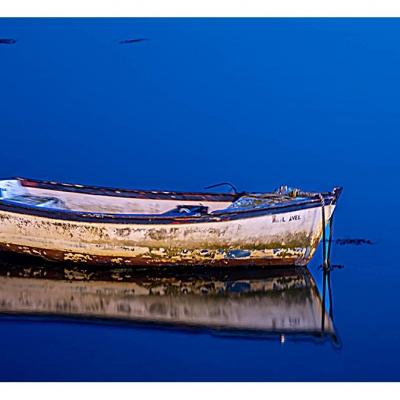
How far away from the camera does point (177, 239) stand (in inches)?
408

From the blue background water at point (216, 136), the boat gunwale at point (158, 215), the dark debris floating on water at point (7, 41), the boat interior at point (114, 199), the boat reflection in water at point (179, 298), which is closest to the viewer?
the blue background water at point (216, 136)

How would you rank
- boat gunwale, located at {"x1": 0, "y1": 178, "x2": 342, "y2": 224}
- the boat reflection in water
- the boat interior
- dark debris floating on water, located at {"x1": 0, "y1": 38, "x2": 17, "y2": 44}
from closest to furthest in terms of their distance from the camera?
1. the boat reflection in water
2. boat gunwale, located at {"x1": 0, "y1": 178, "x2": 342, "y2": 224}
3. the boat interior
4. dark debris floating on water, located at {"x1": 0, "y1": 38, "x2": 17, "y2": 44}

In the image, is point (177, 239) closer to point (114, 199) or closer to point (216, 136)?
point (114, 199)

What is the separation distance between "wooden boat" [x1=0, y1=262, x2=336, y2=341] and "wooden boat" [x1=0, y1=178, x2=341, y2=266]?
147mm

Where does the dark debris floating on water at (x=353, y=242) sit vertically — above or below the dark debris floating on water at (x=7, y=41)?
below

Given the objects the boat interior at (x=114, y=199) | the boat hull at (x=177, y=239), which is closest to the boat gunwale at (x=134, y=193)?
the boat interior at (x=114, y=199)

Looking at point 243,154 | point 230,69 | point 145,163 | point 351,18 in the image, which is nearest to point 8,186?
point 145,163

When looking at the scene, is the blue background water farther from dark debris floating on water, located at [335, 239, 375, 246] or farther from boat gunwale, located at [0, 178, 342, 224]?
boat gunwale, located at [0, 178, 342, 224]

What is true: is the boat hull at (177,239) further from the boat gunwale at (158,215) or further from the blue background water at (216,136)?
the blue background water at (216,136)

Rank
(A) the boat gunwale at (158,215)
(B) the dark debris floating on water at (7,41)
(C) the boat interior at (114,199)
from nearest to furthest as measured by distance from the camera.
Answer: (A) the boat gunwale at (158,215) → (C) the boat interior at (114,199) → (B) the dark debris floating on water at (7,41)

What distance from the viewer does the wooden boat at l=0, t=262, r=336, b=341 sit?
9.34m

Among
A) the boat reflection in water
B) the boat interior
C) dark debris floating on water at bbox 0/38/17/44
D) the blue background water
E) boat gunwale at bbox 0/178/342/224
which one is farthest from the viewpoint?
dark debris floating on water at bbox 0/38/17/44

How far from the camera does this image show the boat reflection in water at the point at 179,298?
932cm

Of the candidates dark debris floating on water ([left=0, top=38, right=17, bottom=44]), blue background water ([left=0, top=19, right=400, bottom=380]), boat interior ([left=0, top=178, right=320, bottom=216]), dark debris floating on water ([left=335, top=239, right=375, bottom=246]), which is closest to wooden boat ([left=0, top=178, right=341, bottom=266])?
boat interior ([left=0, top=178, right=320, bottom=216])
